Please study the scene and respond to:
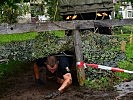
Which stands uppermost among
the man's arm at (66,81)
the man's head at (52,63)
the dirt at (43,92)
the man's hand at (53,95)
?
the man's head at (52,63)

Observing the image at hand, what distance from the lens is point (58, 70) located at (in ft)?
29.0

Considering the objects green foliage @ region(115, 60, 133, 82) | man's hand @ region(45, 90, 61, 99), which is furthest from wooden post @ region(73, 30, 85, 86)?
green foliage @ region(115, 60, 133, 82)

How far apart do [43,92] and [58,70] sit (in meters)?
0.69

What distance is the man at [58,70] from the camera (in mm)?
8445

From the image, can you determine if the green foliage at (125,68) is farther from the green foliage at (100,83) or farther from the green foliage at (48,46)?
the green foliage at (48,46)

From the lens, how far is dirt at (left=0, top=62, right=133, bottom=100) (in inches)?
305

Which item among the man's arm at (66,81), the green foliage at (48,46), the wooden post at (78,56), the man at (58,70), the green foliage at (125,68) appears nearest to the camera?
the man's arm at (66,81)

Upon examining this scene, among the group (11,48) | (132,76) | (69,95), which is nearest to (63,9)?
(11,48)

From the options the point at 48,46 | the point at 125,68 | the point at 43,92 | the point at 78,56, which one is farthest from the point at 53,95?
the point at 48,46

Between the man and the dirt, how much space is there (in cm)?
16

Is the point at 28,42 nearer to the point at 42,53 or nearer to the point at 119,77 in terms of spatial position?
the point at 42,53

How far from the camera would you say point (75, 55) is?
8875mm

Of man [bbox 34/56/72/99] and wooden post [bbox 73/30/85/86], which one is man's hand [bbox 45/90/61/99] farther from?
wooden post [bbox 73/30/85/86]

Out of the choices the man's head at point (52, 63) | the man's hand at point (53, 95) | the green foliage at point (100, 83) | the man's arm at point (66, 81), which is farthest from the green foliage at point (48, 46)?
the man's hand at point (53, 95)
